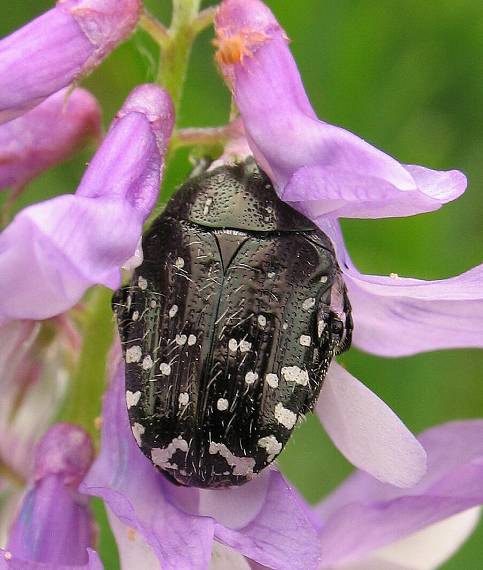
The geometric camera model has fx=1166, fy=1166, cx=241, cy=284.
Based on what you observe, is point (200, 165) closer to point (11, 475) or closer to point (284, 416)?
point (284, 416)

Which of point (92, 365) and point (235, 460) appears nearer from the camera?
point (235, 460)

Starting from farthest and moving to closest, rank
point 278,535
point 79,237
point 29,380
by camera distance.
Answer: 1. point 29,380
2. point 278,535
3. point 79,237

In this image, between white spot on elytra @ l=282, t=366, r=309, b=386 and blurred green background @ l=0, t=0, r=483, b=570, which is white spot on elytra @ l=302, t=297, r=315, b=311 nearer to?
white spot on elytra @ l=282, t=366, r=309, b=386

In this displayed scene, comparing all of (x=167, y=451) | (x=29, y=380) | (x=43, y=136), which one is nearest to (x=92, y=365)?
(x=29, y=380)

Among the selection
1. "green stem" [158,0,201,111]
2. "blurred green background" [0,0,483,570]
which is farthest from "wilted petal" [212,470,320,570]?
"blurred green background" [0,0,483,570]

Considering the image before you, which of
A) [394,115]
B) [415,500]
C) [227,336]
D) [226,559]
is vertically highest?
[227,336]

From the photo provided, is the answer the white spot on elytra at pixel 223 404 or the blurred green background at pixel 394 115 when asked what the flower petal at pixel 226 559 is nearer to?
the white spot on elytra at pixel 223 404

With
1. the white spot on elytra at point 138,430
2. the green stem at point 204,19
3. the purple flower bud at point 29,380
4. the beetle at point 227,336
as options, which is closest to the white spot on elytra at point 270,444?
the beetle at point 227,336
